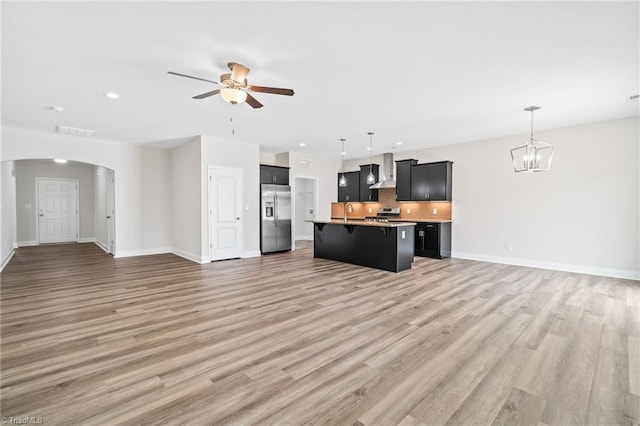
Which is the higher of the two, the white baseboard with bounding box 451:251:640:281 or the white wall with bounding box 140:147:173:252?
the white wall with bounding box 140:147:173:252

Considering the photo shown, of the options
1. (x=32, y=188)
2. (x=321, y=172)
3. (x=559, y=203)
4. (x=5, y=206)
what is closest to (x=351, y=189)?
(x=321, y=172)

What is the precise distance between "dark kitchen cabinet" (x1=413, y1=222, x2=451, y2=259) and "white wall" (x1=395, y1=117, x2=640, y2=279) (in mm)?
268

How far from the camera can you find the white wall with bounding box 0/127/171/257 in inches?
246

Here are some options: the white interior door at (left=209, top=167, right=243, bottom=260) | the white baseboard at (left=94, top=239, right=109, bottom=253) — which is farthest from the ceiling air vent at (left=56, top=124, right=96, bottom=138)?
the white baseboard at (left=94, top=239, right=109, bottom=253)

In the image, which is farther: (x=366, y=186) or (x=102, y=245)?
(x=366, y=186)

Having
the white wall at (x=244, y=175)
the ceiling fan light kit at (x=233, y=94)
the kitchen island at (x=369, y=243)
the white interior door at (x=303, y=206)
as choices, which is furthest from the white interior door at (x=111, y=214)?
the ceiling fan light kit at (x=233, y=94)

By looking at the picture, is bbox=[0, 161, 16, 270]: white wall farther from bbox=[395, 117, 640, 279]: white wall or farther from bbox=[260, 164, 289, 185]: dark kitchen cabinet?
bbox=[395, 117, 640, 279]: white wall

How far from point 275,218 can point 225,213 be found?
5.02 ft

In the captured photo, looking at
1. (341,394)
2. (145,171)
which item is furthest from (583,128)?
(145,171)

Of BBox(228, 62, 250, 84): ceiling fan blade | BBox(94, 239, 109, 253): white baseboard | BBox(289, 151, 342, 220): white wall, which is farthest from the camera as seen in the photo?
BBox(289, 151, 342, 220): white wall

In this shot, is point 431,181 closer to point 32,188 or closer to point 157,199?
point 157,199

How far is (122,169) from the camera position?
23.8 ft

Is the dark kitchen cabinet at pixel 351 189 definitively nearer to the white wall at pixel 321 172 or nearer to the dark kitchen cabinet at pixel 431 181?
the white wall at pixel 321 172

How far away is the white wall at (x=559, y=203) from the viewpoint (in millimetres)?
5242
